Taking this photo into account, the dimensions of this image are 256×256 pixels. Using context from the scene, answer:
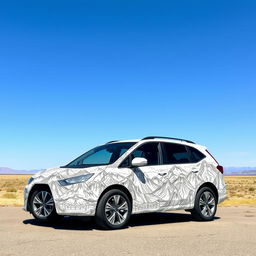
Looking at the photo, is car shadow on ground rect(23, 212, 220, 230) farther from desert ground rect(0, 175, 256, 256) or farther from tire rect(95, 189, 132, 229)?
tire rect(95, 189, 132, 229)

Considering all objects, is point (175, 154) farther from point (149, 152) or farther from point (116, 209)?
point (116, 209)

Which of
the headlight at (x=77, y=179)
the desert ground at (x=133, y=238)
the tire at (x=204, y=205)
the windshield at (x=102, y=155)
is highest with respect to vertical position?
the windshield at (x=102, y=155)

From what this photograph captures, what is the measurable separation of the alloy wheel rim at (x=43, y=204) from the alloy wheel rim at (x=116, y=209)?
117 centimetres

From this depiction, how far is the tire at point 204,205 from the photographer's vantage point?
9461mm

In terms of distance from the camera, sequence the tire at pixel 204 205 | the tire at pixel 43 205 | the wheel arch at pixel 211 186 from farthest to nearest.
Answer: the wheel arch at pixel 211 186
the tire at pixel 204 205
the tire at pixel 43 205

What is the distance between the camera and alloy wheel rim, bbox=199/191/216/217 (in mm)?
9580

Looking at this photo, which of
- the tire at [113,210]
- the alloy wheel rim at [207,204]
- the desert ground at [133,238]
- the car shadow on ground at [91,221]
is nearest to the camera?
the desert ground at [133,238]

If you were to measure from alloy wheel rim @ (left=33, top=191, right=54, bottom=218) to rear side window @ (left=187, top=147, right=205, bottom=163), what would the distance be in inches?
143

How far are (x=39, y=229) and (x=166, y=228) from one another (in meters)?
2.53

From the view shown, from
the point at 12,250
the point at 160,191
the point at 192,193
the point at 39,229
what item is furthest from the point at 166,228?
the point at 12,250

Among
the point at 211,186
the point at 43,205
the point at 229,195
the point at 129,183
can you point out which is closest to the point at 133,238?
the point at 129,183

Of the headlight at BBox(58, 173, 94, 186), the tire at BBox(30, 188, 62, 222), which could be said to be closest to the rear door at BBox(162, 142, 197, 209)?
the headlight at BBox(58, 173, 94, 186)

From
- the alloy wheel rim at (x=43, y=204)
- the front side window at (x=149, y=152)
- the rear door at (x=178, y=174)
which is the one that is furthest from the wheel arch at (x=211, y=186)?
the alloy wheel rim at (x=43, y=204)

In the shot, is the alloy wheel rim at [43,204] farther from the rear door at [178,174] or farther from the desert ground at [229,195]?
the desert ground at [229,195]
